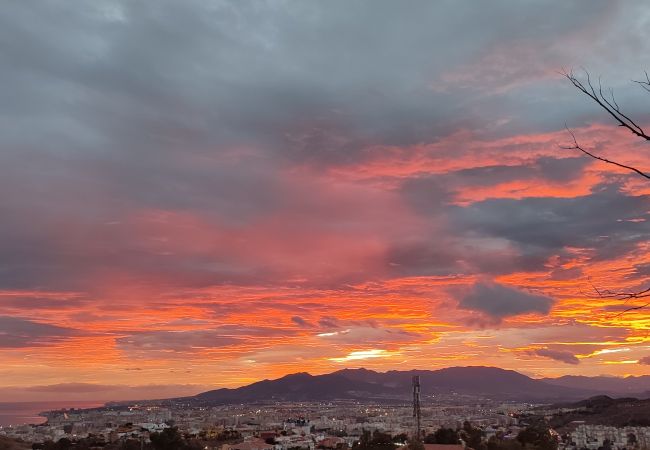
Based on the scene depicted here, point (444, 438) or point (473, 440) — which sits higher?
point (444, 438)

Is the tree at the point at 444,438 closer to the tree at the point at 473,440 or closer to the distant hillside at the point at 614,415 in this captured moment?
the tree at the point at 473,440

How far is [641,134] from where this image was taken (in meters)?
2.96

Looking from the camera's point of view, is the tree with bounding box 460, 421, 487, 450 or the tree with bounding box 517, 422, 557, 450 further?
the tree with bounding box 460, 421, 487, 450

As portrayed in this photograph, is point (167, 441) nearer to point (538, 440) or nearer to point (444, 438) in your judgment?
point (444, 438)

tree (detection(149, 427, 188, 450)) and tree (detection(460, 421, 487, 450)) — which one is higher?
tree (detection(149, 427, 188, 450))

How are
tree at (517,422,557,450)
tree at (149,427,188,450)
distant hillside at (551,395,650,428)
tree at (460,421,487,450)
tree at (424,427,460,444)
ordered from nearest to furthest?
tree at (517,422,557,450), tree at (149,427,188,450), tree at (460,421,487,450), tree at (424,427,460,444), distant hillside at (551,395,650,428)

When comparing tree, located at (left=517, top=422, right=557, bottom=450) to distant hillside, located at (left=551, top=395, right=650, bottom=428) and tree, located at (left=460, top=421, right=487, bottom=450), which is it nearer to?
tree, located at (left=460, top=421, right=487, bottom=450)

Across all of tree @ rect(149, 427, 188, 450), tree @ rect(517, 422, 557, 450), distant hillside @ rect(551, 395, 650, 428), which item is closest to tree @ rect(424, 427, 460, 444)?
tree @ rect(517, 422, 557, 450)

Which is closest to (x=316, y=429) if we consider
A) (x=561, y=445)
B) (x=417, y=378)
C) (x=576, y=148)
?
(x=561, y=445)

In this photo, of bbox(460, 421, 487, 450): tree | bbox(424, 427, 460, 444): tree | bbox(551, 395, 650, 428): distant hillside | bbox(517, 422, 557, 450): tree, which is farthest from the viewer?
bbox(551, 395, 650, 428): distant hillside

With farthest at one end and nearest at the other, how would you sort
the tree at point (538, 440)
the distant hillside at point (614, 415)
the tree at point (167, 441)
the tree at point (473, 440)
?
the distant hillside at point (614, 415) < the tree at point (473, 440) < the tree at point (167, 441) < the tree at point (538, 440)

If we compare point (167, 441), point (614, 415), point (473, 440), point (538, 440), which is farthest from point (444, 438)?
point (614, 415)

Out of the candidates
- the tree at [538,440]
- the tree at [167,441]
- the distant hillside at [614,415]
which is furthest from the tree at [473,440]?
the distant hillside at [614,415]

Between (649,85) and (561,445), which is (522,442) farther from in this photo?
(649,85)
